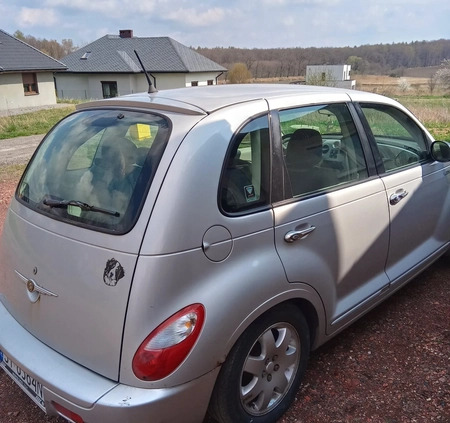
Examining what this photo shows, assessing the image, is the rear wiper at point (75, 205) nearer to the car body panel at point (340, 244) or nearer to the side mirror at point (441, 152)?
the car body panel at point (340, 244)

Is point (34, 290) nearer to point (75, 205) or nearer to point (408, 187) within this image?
→ point (75, 205)

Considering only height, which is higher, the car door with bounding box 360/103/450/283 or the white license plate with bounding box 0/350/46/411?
the car door with bounding box 360/103/450/283

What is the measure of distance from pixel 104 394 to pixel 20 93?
1362 inches

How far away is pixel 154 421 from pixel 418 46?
122 meters

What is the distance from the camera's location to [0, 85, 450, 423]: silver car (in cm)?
177

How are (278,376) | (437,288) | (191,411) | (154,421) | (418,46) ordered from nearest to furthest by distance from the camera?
(154,421) < (191,411) < (278,376) < (437,288) < (418,46)

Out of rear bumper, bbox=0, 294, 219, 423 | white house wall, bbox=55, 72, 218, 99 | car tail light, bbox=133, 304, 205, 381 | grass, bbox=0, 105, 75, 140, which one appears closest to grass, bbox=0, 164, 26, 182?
rear bumper, bbox=0, 294, 219, 423

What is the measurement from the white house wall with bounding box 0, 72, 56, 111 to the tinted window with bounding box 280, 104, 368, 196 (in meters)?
32.7

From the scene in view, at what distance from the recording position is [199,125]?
200 centimetres

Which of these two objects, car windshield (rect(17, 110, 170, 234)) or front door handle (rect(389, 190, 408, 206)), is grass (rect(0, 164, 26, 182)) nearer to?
car windshield (rect(17, 110, 170, 234))

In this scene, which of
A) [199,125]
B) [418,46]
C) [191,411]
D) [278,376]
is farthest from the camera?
[418,46]

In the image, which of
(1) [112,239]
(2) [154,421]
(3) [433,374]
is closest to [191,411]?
(2) [154,421]

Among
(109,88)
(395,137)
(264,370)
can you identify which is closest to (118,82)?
(109,88)

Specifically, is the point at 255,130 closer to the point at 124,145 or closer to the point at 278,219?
the point at 278,219
